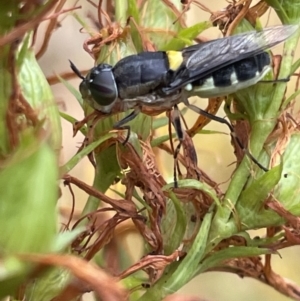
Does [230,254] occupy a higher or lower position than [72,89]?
lower

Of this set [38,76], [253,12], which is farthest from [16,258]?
[253,12]

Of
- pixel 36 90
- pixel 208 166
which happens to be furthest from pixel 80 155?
pixel 208 166

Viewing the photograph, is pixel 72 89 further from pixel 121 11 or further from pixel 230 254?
pixel 230 254

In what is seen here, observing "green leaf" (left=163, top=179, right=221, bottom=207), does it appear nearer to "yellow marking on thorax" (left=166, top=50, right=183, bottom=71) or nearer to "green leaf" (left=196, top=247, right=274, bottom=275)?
"green leaf" (left=196, top=247, right=274, bottom=275)

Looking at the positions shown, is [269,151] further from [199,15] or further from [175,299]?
[199,15]

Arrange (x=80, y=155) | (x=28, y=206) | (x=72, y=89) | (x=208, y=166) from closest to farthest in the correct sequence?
(x=28, y=206) → (x=80, y=155) → (x=72, y=89) → (x=208, y=166)

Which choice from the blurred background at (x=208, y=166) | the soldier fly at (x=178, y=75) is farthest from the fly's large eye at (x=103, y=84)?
the blurred background at (x=208, y=166)
